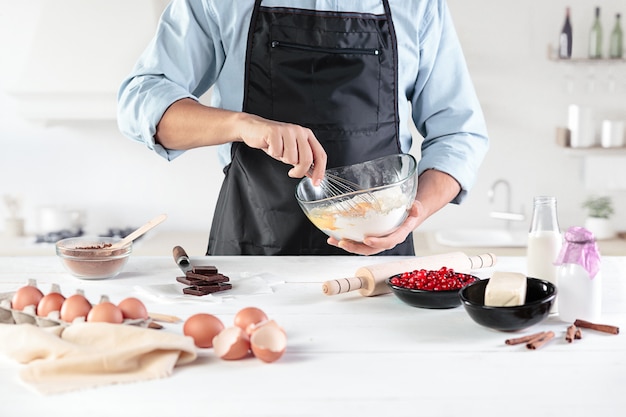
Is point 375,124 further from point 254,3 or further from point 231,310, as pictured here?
point 231,310

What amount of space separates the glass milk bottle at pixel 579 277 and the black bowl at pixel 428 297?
18cm

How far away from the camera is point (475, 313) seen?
4.40 feet

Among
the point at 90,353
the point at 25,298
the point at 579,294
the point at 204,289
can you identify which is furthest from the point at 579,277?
the point at 25,298

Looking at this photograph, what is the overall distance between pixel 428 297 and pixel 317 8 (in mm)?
892

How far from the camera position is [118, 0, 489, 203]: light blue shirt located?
1975mm

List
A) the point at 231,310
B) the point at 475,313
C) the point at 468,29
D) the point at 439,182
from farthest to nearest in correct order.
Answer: the point at 468,29 < the point at 439,182 < the point at 231,310 < the point at 475,313

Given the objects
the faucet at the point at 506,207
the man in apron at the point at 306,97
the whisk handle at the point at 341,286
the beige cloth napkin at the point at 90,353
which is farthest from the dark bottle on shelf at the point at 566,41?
the beige cloth napkin at the point at 90,353

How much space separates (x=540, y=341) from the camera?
128cm

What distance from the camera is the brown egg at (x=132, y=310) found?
131 cm

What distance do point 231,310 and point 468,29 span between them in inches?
115

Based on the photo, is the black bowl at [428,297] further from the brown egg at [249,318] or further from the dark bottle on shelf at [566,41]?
the dark bottle on shelf at [566,41]

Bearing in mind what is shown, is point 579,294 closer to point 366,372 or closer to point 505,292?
point 505,292

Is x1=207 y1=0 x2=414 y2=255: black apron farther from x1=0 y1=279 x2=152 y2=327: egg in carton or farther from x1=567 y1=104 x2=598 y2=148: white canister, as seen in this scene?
x1=567 y1=104 x2=598 y2=148: white canister

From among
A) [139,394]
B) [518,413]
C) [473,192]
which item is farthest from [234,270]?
[473,192]
